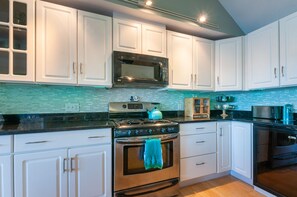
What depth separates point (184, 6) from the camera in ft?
8.46

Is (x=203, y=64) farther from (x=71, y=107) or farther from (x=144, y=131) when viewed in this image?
(x=71, y=107)

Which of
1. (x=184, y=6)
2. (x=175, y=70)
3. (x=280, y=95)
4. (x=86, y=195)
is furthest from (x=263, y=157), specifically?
(x=184, y=6)

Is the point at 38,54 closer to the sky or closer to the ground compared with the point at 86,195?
closer to the sky

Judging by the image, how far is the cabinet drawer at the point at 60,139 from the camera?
146 cm

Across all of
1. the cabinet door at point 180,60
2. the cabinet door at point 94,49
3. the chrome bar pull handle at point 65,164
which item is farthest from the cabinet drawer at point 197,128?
the chrome bar pull handle at point 65,164

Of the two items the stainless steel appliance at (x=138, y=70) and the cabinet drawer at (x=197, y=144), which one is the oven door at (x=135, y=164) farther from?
the stainless steel appliance at (x=138, y=70)

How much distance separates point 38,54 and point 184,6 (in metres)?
2.14

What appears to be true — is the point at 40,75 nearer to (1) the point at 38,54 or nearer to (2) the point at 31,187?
(1) the point at 38,54

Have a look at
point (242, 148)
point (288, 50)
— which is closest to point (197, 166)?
point (242, 148)

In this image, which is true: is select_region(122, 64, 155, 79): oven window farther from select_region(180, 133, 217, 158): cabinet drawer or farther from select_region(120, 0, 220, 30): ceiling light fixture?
select_region(180, 133, 217, 158): cabinet drawer

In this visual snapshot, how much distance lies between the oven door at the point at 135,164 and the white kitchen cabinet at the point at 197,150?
246 mm

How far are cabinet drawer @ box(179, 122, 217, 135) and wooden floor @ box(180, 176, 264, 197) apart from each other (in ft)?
2.51

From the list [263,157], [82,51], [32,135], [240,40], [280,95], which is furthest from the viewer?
[240,40]

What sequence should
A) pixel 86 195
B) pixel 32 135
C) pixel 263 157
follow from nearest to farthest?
pixel 32 135 → pixel 86 195 → pixel 263 157
